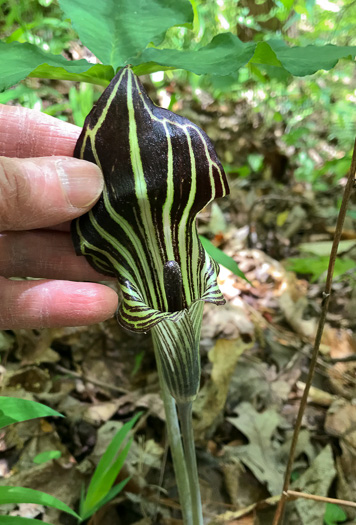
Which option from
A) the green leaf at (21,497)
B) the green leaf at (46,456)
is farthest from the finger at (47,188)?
the green leaf at (46,456)

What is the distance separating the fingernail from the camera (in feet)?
3.28

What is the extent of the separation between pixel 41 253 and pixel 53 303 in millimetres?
209

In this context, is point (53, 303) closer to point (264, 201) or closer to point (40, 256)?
point (40, 256)

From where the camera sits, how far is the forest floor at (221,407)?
1658 mm

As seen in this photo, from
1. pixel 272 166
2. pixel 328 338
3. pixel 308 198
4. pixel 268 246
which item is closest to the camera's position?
pixel 328 338

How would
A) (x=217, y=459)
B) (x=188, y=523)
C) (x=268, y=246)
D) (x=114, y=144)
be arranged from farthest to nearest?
(x=268, y=246) < (x=217, y=459) < (x=188, y=523) < (x=114, y=144)

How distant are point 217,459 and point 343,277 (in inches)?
59.8

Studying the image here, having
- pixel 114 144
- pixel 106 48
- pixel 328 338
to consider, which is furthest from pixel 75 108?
pixel 328 338

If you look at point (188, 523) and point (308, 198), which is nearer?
point (188, 523)

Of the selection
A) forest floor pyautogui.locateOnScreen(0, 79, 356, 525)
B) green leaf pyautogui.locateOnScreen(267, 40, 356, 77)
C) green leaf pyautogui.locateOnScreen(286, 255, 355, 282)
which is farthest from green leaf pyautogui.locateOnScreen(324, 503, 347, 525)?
green leaf pyautogui.locateOnScreen(267, 40, 356, 77)

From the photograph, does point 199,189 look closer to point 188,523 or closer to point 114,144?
point 114,144

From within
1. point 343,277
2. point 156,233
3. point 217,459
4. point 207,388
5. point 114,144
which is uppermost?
point 114,144

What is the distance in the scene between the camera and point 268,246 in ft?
11.3

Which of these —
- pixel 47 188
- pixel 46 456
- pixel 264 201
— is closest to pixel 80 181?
pixel 47 188
